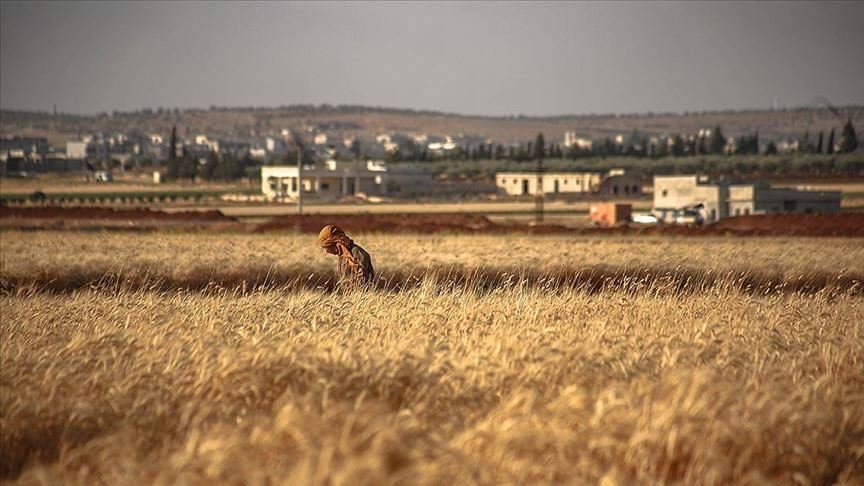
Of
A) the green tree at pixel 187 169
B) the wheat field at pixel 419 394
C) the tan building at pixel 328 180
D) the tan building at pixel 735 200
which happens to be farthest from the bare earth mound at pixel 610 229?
the green tree at pixel 187 169

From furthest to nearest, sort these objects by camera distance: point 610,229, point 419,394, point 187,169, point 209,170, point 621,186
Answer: point 209,170
point 187,169
point 621,186
point 610,229
point 419,394

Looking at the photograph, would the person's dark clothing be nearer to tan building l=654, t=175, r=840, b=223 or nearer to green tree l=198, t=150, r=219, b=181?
tan building l=654, t=175, r=840, b=223

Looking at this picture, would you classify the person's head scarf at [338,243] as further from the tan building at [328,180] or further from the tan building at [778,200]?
the tan building at [328,180]

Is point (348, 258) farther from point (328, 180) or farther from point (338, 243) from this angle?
point (328, 180)

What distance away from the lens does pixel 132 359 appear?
9.25 meters

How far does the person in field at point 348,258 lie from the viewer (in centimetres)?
1652

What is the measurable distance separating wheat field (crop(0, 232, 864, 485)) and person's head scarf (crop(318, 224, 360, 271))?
251 cm

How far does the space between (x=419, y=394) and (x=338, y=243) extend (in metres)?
8.45

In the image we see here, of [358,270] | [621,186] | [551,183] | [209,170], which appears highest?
[358,270]

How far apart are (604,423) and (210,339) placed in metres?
3.90

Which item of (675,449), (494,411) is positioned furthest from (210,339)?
(675,449)

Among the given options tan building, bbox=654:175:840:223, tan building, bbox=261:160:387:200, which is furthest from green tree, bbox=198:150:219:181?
tan building, bbox=654:175:840:223

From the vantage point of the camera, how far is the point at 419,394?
27.7 ft

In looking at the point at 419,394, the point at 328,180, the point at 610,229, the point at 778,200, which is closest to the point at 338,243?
the point at 419,394
